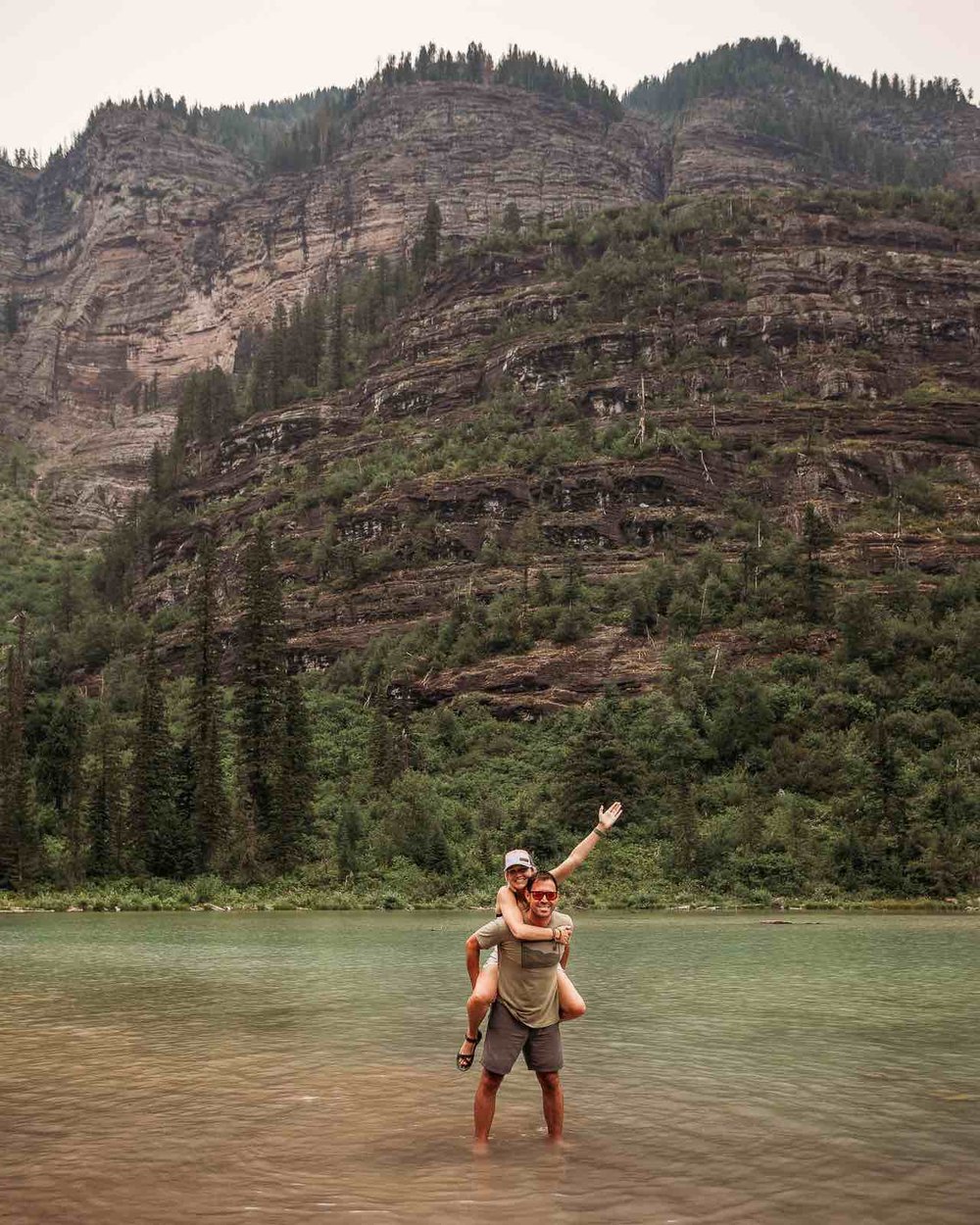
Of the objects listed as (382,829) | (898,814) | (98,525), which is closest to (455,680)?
(382,829)

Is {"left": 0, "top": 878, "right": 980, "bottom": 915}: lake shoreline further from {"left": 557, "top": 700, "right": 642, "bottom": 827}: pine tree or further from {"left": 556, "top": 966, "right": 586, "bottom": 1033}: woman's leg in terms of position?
{"left": 556, "top": 966, "right": 586, "bottom": 1033}: woman's leg

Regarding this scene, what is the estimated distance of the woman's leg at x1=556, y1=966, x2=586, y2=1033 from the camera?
9.86 m

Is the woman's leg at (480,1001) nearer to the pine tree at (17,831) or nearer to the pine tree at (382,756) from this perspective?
the pine tree at (17,831)

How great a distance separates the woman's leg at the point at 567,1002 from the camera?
32.3 ft

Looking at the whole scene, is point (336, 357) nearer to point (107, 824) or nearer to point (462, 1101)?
point (107, 824)

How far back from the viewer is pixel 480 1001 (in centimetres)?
968

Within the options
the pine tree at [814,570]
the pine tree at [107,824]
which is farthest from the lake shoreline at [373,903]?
the pine tree at [814,570]

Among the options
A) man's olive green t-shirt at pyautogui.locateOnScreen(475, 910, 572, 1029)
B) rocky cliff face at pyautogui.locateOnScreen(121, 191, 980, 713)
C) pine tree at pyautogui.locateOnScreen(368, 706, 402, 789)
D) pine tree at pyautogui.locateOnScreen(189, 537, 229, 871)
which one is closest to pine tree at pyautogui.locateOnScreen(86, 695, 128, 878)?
pine tree at pyautogui.locateOnScreen(189, 537, 229, 871)

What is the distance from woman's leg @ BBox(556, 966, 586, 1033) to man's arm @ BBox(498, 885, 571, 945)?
0.38m

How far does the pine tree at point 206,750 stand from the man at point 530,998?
185 feet

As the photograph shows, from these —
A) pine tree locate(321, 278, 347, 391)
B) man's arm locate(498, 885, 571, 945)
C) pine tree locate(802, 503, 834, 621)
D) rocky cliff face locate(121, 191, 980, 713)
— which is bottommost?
man's arm locate(498, 885, 571, 945)

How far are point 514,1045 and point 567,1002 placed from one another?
0.59m

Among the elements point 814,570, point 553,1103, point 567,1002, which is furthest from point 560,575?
point 553,1103

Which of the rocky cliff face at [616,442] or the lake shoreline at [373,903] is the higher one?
the rocky cliff face at [616,442]
